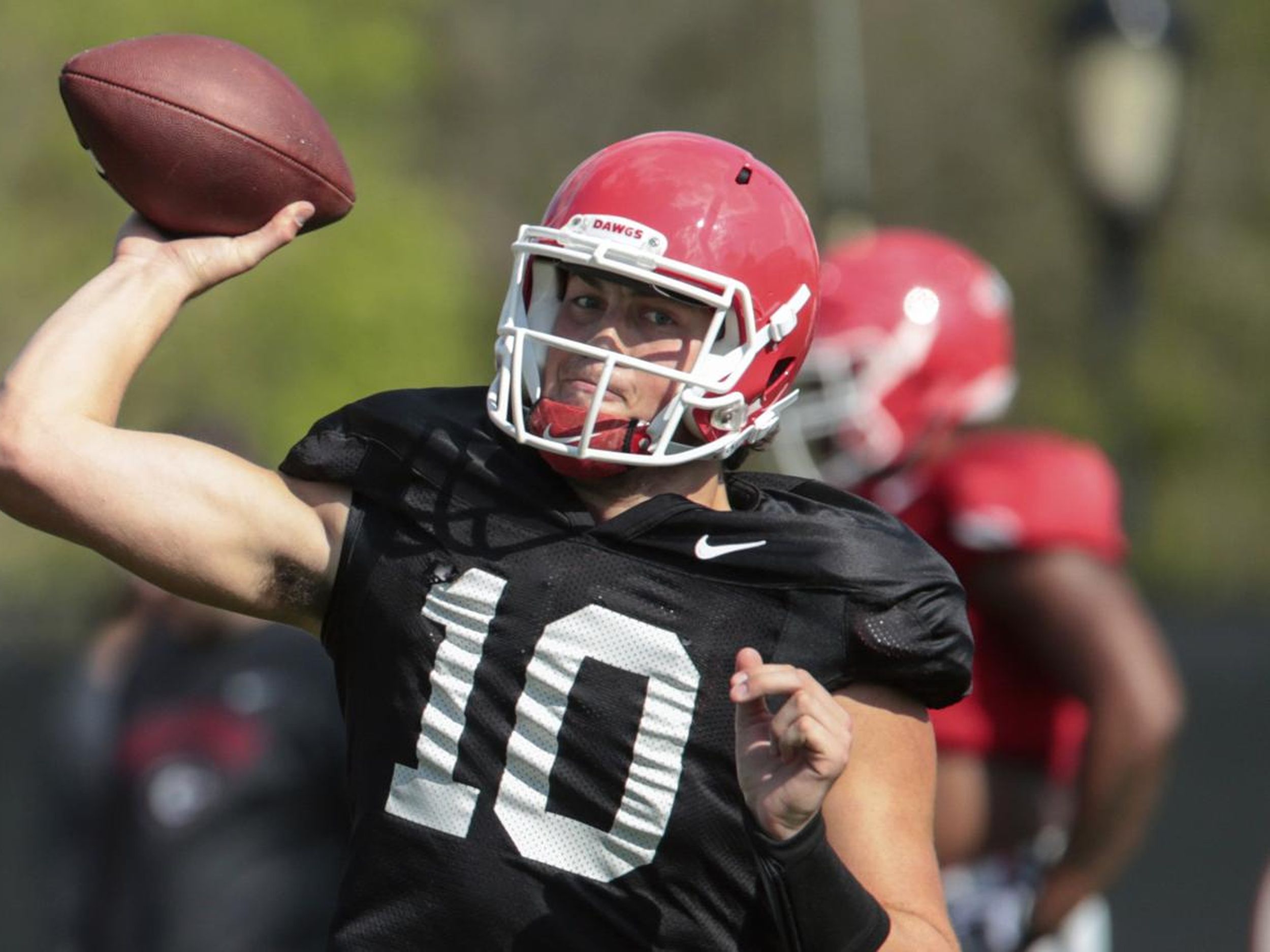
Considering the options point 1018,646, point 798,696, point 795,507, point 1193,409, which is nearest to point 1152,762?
point 1018,646

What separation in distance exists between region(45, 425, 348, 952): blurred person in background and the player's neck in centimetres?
234

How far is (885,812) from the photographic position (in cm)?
260

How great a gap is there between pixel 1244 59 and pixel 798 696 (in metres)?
16.0

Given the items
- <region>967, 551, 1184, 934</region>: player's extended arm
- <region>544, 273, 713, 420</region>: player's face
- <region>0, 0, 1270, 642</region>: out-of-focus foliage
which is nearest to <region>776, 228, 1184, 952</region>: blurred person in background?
<region>967, 551, 1184, 934</region>: player's extended arm

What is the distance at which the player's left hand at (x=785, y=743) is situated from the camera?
2307 mm

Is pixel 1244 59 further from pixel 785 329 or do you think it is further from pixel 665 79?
pixel 785 329

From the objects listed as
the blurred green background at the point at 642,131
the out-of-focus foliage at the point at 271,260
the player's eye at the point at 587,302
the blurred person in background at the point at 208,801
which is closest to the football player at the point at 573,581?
the player's eye at the point at 587,302

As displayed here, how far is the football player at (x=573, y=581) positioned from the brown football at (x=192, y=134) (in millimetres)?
76

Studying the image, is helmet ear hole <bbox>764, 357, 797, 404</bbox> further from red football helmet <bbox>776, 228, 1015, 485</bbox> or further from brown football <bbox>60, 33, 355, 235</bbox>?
red football helmet <bbox>776, 228, 1015, 485</bbox>

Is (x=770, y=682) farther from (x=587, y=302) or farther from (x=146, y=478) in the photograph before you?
(x=146, y=478)

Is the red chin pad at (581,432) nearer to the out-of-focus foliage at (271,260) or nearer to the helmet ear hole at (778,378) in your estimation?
the helmet ear hole at (778,378)

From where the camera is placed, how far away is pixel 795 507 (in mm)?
2746

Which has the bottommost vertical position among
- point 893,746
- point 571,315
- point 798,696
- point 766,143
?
point 766,143

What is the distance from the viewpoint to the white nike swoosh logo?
262 cm
